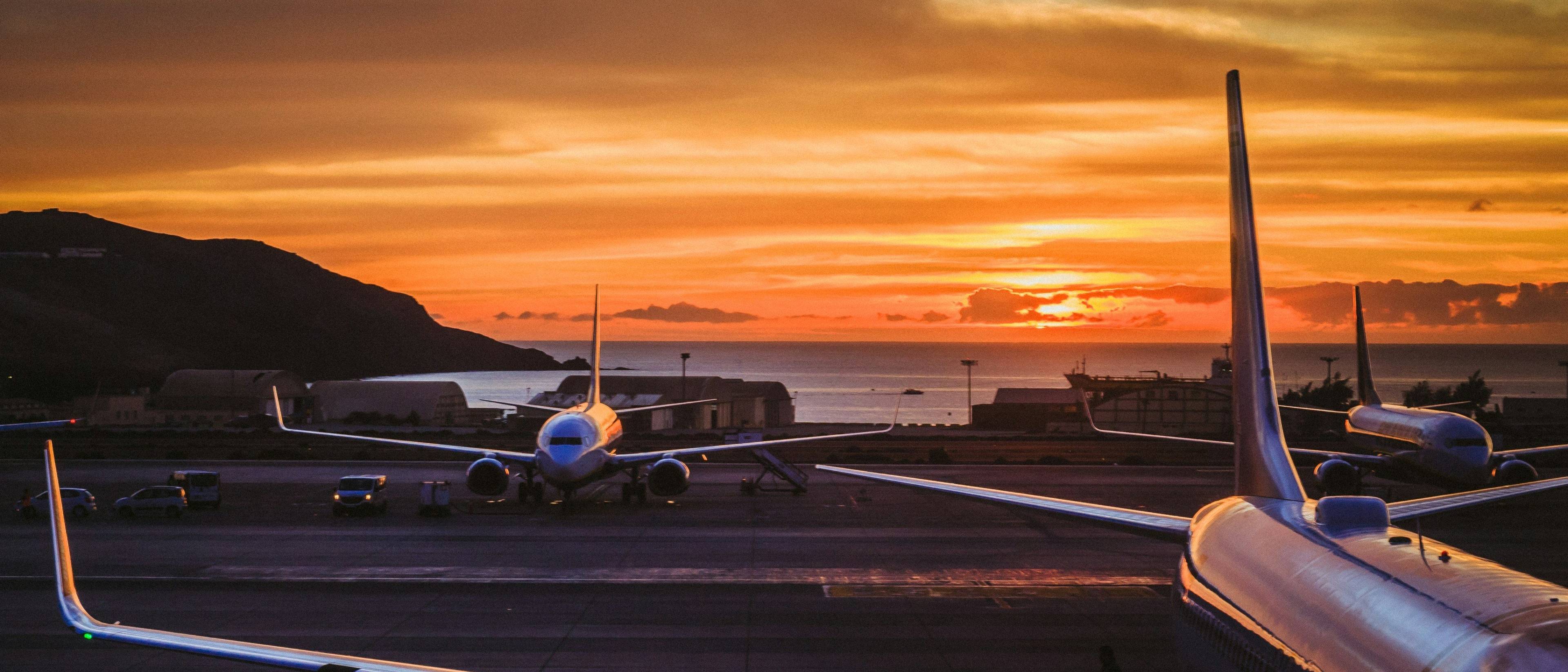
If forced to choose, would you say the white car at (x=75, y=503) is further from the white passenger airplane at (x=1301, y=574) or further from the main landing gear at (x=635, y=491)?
the white passenger airplane at (x=1301, y=574)

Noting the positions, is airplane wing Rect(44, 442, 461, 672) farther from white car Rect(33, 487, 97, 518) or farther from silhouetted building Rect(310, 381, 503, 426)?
silhouetted building Rect(310, 381, 503, 426)

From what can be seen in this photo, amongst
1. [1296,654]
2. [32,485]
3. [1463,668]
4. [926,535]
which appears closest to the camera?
[1463,668]

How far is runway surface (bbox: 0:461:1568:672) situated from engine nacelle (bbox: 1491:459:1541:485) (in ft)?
5.25

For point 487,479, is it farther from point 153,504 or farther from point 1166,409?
point 1166,409

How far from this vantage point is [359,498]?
39656 mm

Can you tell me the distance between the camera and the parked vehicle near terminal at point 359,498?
3962 cm

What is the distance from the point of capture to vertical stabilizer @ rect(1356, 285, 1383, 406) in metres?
51.8

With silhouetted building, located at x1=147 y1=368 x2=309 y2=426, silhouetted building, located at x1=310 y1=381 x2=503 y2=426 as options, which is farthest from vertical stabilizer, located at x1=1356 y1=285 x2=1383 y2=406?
silhouetted building, located at x1=147 y1=368 x2=309 y2=426

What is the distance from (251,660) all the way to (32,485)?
1908 inches

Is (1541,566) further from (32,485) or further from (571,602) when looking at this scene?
(32,485)

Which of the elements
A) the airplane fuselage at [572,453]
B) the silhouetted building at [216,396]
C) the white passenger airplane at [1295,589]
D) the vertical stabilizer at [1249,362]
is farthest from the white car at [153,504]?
the silhouetted building at [216,396]

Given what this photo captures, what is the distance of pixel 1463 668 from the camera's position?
7.53m

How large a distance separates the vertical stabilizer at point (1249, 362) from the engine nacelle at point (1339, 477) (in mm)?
31239

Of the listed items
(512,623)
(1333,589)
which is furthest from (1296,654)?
(512,623)
